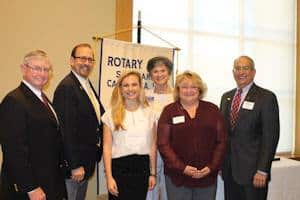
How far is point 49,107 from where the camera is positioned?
1972 mm

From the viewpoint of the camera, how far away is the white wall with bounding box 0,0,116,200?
297 centimetres

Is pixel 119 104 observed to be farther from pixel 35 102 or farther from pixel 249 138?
pixel 249 138

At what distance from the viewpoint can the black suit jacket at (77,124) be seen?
2197 millimetres

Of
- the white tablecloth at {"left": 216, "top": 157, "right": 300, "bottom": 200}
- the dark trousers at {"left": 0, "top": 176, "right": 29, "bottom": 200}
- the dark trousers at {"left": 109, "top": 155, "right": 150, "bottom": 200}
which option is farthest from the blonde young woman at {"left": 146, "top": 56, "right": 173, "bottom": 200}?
the white tablecloth at {"left": 216, "top": 157, "right": 300, "bottom": 200}

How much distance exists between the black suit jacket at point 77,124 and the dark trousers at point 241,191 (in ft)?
3.29

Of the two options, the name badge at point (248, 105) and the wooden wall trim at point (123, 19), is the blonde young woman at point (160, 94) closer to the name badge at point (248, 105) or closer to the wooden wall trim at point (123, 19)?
the name badge at point (248, 105)

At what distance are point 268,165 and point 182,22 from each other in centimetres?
210

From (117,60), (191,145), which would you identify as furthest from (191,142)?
(117,60)

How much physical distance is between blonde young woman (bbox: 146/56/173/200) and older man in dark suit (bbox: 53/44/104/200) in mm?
459

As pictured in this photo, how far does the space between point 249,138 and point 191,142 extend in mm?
500

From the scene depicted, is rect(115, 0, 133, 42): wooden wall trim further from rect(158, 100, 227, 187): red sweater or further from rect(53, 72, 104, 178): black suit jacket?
rect(158, 100, 227, 187): red sweater

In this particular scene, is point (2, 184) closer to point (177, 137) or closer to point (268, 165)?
point (177, 137)

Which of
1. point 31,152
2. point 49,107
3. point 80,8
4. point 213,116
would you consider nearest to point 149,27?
point 80,8

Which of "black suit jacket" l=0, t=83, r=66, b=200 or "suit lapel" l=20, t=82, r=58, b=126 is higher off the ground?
"suit lapel" l=20, t=82, r=58, b=126
